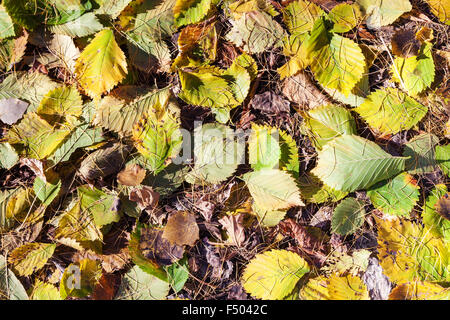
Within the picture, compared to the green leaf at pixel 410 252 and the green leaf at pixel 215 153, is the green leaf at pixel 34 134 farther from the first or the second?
the green leaf at pixel 410 252

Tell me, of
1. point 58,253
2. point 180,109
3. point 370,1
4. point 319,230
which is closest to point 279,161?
point 319,230

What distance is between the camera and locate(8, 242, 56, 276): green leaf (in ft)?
4.68

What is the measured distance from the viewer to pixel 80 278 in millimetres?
1407

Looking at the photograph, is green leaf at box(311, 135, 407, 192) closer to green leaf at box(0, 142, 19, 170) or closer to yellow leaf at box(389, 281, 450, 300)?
yellow leaf at box(389, 281, 450, 300)

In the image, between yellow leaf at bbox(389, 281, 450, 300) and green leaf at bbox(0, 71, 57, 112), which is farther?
green leaf at bbox(0, 71, 57, 112)

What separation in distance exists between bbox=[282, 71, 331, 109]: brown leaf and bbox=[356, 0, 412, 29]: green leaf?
0.99 ft

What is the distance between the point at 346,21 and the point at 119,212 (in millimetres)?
1010

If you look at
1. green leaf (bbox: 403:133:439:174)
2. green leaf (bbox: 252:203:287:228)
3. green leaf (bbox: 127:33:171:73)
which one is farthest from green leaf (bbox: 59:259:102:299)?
green leaf (bbox: 403:133:439:174)

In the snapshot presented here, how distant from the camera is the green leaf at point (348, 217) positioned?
1400mm

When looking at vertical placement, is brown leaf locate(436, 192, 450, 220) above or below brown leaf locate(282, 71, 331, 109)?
below

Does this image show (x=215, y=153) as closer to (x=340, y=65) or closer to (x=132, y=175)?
(x=132, y=175)

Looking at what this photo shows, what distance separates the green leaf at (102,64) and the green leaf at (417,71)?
94 centimetres

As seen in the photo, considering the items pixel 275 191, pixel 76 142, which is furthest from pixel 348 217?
pixel 76 142

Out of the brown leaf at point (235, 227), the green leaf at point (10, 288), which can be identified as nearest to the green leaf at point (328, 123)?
the brown leaf at point (235, 227)
